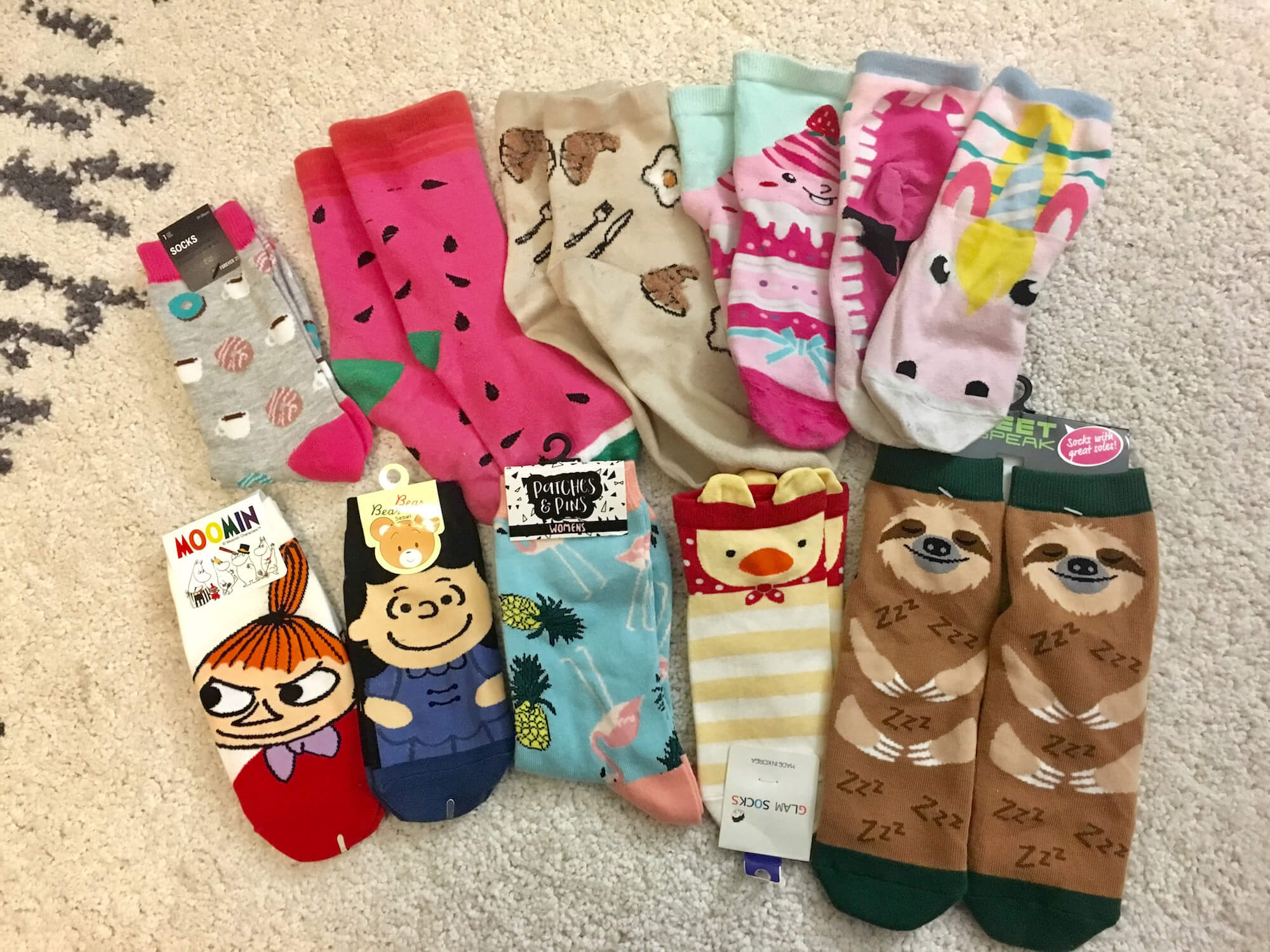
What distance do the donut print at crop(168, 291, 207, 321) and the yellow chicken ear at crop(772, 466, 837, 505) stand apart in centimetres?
79

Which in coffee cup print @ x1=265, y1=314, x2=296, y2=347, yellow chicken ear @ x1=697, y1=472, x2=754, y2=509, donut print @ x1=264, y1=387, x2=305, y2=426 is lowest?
yellow chicken ear @ x1=697, y1=472, x2=754, y2=509

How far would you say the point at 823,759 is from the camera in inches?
39.7

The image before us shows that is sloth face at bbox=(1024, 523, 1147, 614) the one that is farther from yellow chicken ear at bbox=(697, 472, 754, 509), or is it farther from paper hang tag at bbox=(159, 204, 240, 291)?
paper hang tag at bbox=(159, 204, 240, 291)

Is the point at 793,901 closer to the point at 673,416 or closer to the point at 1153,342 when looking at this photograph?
the point at 673,416

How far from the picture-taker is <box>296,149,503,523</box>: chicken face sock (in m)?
1.09

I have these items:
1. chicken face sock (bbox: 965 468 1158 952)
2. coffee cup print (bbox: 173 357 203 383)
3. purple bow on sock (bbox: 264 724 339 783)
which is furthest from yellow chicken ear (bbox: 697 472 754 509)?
coffee cup print (bbox: 173 357 203 383)

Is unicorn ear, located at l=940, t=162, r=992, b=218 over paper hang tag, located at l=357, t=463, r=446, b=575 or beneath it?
over

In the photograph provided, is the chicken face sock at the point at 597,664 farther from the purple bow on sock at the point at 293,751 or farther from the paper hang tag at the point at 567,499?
the purple bow on sock at the point at 293,751

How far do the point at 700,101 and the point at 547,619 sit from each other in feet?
2.20

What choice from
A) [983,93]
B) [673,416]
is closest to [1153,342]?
[983,93]

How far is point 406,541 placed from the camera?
1063 millimetres

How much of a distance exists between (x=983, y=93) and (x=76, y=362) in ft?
Answer: 4.04

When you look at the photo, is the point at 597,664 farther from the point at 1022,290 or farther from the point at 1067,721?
the point at 1022,290

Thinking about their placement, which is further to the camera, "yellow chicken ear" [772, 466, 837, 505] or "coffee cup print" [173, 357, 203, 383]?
"coffee cup print" [173, 357, 203, 383]
